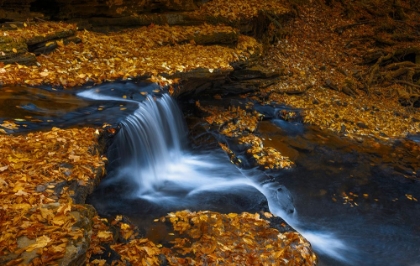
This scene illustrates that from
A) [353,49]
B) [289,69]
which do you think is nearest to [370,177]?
[289,69]

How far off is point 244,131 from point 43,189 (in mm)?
6144

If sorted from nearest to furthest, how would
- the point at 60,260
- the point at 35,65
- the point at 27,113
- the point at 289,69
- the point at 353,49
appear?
1. the point at 60,260
2. the point at 27,113
3. the point at 35,65
4. the point at 289,69
5. the point at 353,49

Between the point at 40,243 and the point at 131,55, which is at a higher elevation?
the point at 131,55

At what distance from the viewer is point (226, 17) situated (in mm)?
11477

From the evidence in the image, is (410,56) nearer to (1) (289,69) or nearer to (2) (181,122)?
(1) (289,69)

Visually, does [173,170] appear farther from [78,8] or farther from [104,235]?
[78,8]

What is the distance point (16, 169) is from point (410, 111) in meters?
11.5

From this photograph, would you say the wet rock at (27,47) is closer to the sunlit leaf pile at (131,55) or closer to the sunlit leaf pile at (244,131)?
the sunlit leaf pile at (131,55)

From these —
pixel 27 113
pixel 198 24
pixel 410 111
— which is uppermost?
pixel 198 24

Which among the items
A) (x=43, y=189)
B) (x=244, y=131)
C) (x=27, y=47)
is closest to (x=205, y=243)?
(x=43, y=189)

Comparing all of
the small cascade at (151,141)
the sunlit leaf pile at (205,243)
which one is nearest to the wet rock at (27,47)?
the small cascade at (151,141)

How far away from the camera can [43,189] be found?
407 cm

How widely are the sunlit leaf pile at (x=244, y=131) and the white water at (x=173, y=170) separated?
1.83 feet

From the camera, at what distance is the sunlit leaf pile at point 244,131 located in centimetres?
834
